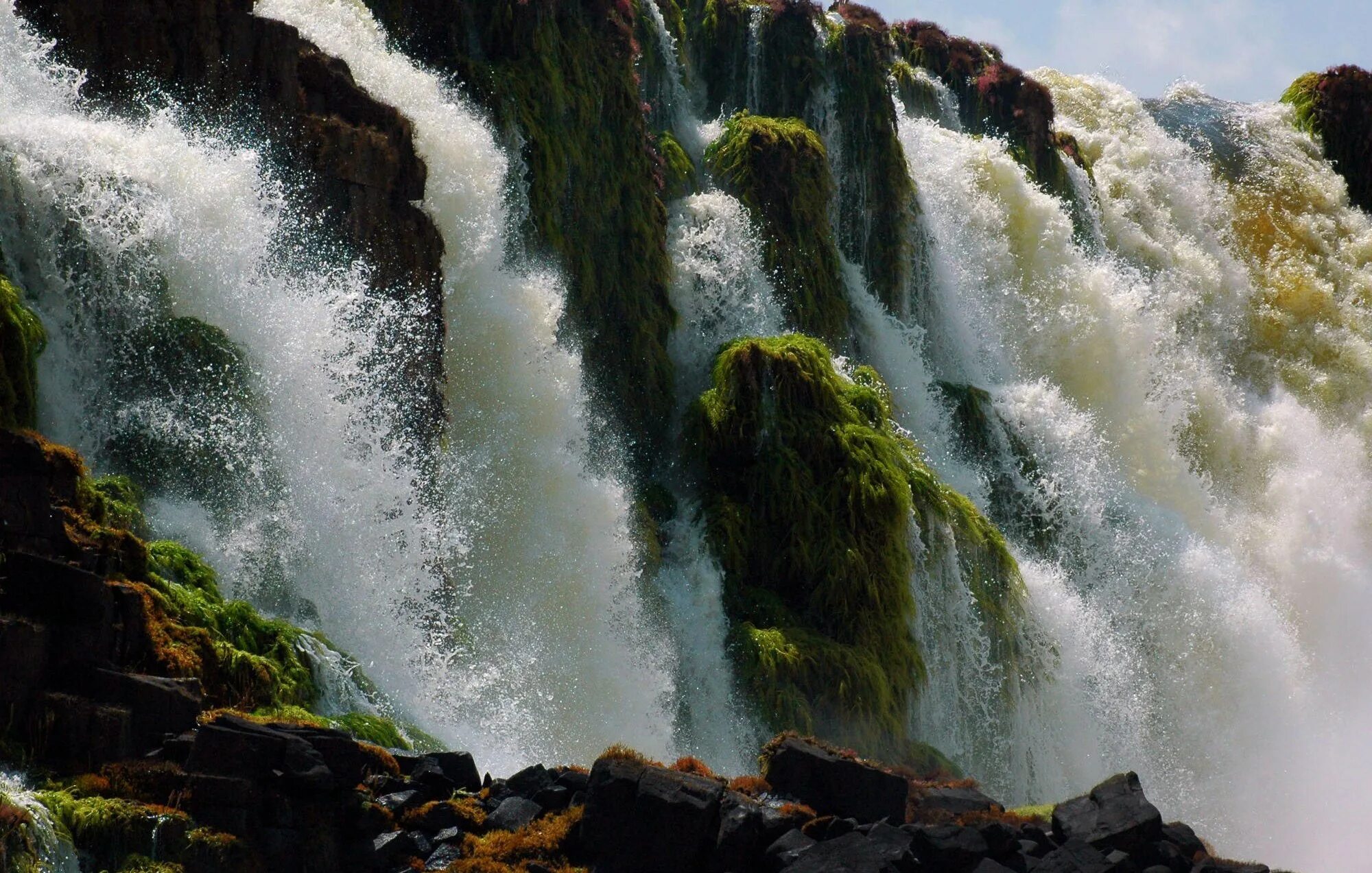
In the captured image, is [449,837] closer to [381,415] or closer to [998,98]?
[381,415]

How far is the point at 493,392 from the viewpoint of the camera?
17.1 metres

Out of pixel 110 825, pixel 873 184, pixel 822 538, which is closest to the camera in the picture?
pixel 110 825

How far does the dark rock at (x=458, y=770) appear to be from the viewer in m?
10.2

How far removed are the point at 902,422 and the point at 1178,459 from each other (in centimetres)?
652

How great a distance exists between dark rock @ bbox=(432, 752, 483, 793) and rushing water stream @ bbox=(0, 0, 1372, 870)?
2834mm

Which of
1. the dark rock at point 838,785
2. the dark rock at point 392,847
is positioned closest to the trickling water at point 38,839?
the dark rock at point 392,847

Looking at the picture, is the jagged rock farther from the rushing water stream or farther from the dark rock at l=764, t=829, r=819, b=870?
the rushing water stream

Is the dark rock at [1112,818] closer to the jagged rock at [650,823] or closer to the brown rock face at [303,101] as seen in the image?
the jagged rock at [650,823]

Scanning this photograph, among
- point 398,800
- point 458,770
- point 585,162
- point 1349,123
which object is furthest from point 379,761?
point 1349,123

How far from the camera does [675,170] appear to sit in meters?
23.0

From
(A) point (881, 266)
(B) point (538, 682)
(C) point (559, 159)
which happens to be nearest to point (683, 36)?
(A) point (881, 266)

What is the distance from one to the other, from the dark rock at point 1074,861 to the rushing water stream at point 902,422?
5042 mm

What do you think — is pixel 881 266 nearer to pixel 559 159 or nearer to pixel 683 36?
pixel 683 36

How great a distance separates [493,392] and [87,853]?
9.31 meters
